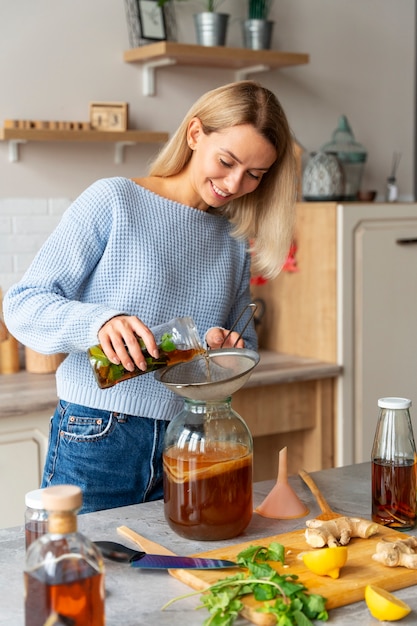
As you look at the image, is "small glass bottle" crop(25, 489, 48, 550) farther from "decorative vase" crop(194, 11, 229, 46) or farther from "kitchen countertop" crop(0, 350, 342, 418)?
"decorative vase" crop(194, 11, 229, 46)

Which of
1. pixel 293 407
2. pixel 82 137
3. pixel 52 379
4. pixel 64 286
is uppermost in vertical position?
pixel 82 137

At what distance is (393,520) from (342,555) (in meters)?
0.27

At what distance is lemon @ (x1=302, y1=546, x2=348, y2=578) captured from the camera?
1.27 metres

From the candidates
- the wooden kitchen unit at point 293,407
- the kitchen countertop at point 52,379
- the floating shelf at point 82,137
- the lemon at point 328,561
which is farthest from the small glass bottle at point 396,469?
the floating shelf at point 82,137

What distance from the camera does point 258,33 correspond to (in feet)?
11.6

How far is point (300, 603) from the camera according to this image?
3.83ft

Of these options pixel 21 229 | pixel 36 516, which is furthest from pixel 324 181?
pixel 36 516

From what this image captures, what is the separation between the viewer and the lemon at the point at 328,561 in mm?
1271

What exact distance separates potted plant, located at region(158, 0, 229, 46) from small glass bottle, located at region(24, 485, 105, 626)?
8.89ft

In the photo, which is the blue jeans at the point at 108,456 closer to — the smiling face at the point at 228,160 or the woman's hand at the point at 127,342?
the woman's hand at the point at 127,342

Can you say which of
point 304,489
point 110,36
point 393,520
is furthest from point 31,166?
point 393,520

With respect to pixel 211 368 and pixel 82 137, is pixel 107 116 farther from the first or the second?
pixel 211 368

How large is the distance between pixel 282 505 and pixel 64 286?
22.8 inches

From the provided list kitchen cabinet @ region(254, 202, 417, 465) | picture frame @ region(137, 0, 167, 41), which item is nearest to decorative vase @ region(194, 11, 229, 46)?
picture frame @ region(137, 0, 167, 41)
